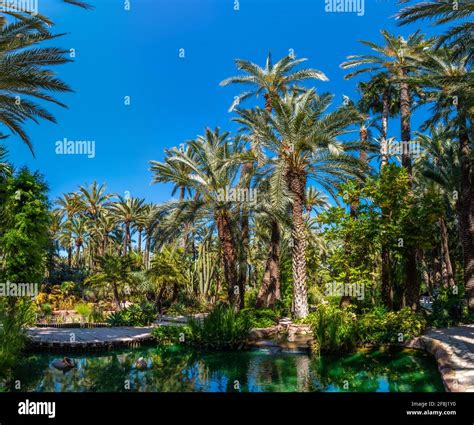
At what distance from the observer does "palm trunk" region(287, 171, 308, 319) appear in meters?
17.9

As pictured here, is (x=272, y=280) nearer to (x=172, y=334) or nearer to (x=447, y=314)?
(x=172, y=334)

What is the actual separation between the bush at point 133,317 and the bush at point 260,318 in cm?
503

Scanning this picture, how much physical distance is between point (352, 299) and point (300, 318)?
3.07 m

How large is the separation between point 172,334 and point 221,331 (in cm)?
234

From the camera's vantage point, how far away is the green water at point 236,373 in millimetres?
9789

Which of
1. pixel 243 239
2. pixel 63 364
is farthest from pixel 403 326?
pixel 63 364

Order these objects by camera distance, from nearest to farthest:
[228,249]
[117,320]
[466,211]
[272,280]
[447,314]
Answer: [447,314] < [466,211] < [228,249] < [117,320] < [272,280]

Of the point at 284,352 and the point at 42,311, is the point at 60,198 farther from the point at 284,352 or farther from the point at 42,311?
the point at 284,352

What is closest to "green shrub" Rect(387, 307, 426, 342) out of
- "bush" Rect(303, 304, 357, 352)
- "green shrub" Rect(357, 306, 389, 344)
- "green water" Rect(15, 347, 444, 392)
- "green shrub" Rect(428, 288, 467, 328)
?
"green shrub" Rect(357, 306, 389, 344)

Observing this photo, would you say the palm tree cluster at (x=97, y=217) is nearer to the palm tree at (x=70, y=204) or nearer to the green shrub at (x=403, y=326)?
the palm tree at (x=70, y=204)

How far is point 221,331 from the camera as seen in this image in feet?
47.9

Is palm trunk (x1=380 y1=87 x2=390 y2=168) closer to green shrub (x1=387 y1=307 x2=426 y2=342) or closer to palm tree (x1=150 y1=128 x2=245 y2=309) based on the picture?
palm tree (x1=150 y1=128 x2=245 y2=309)
